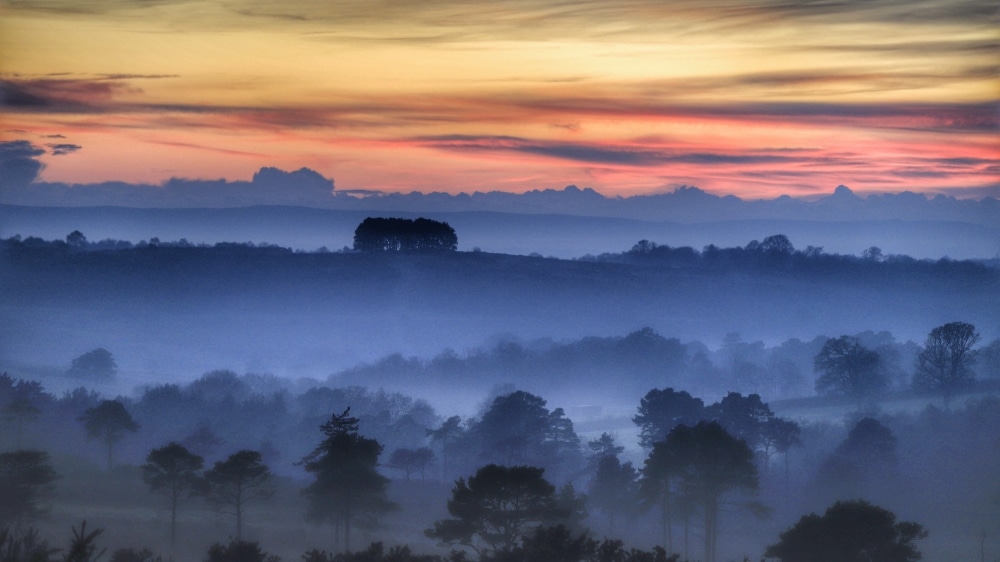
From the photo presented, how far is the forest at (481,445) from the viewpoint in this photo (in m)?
43.2

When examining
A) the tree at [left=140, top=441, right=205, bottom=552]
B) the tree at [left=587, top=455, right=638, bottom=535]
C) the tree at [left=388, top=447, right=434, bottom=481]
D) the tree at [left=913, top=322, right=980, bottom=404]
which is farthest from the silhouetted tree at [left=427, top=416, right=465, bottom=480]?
the tree at [left=913, top=322, right=980, bottom=404]

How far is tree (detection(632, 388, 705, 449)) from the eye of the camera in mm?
78900

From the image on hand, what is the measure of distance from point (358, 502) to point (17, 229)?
125m

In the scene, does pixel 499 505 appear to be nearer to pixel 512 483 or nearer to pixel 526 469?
pixel 512 483

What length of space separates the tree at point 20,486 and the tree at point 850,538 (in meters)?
33.1

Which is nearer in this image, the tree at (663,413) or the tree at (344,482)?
the tree at (344,482)

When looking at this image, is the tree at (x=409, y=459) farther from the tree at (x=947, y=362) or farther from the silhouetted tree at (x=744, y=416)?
the tree at (x=947, y=362)

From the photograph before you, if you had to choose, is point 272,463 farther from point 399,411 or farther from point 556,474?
point 399,411

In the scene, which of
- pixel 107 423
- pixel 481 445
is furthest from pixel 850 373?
pixel 107 423

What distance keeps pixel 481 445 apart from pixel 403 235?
8987 cm

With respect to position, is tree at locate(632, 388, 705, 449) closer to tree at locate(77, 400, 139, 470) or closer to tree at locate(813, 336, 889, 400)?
tree at locate(813, 336, 889, 400)

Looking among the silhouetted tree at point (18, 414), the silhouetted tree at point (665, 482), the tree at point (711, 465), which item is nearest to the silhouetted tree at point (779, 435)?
the tree at point (711, 465)

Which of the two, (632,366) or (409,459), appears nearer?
(409,459)

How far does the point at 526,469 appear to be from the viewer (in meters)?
38.2
